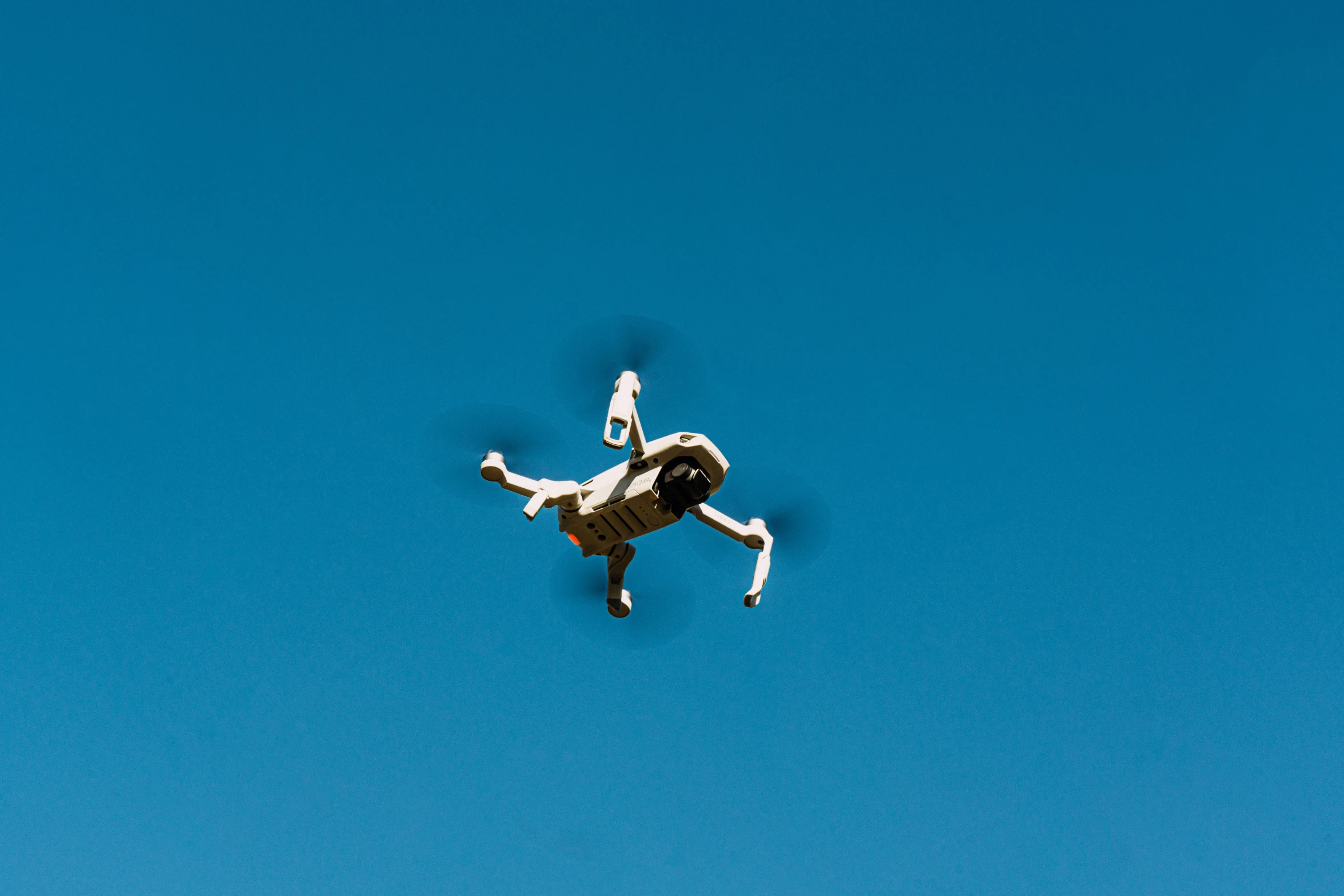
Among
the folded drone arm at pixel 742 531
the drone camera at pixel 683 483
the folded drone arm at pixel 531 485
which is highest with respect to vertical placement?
the folded drone arm at pixel 742 531

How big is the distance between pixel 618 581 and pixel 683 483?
2.46 meters

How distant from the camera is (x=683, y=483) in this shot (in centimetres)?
1173

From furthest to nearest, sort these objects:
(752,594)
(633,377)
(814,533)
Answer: (814,533), (752,594), (633,377)

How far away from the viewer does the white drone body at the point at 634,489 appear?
38.1 ft

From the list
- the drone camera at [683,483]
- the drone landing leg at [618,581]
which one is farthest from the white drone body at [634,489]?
the drone landing leg at [618,581]

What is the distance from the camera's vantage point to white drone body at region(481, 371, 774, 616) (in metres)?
11.6

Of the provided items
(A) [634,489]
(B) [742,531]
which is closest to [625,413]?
(A) [634,489]

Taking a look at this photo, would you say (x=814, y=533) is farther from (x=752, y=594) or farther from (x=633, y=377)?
(x=633, y=377)

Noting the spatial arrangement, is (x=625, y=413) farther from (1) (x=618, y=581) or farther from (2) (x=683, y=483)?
(1) (x=618, y=581)

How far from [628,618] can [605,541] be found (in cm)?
180

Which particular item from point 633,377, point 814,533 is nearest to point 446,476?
point 633,377

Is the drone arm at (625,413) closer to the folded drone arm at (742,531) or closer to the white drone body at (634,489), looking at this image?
the white drone body at (634,489)

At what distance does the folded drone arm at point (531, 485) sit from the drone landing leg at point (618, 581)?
139cm

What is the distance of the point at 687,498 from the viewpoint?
11836 mm
